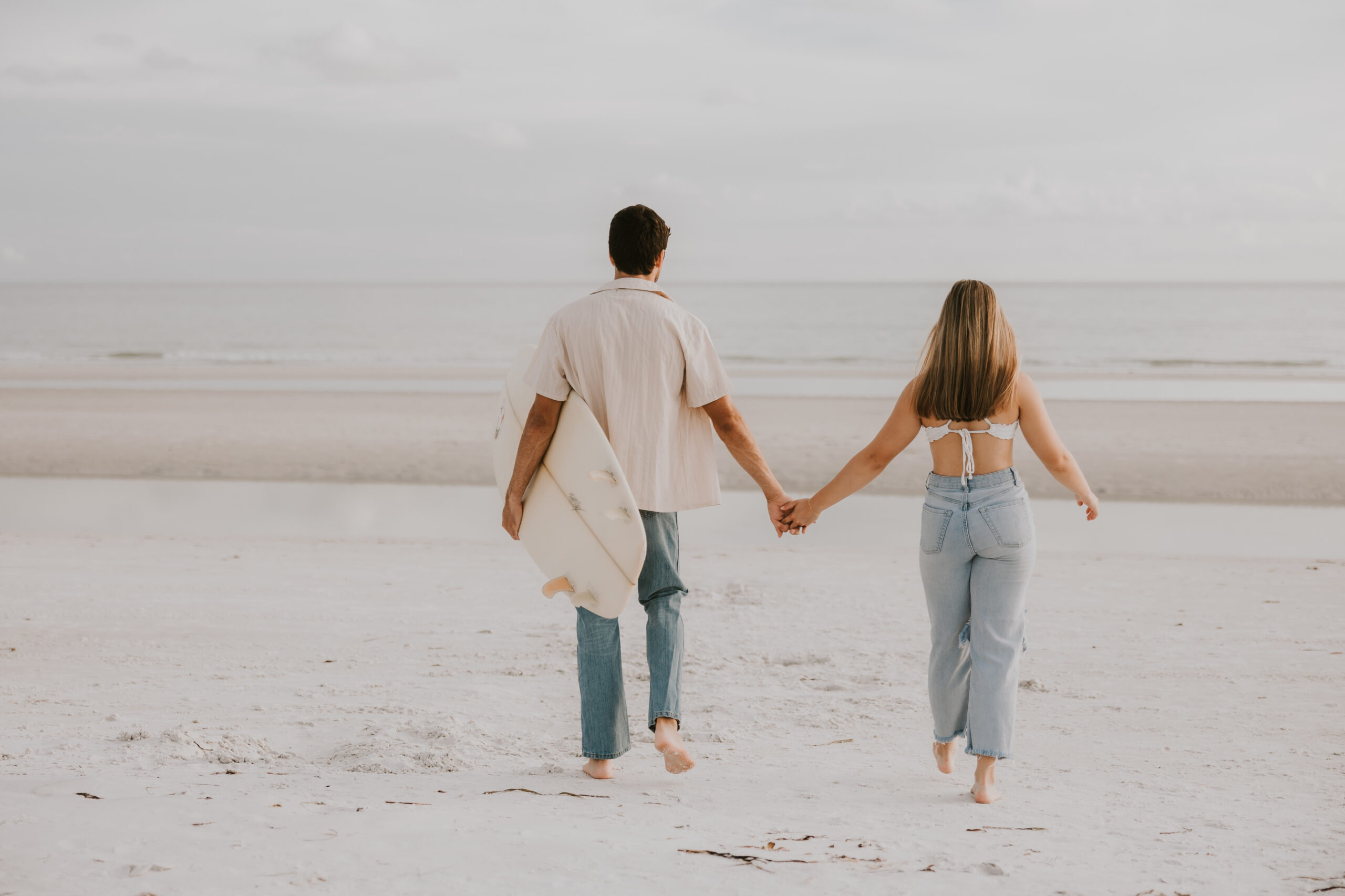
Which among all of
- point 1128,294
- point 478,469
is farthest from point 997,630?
point 1128,294

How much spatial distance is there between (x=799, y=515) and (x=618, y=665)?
34.3 inches

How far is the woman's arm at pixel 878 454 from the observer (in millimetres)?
3201

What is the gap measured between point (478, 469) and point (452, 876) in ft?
31.1

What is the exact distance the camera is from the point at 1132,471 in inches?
455

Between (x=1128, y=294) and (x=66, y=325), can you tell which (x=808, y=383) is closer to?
(x=66, y=325)

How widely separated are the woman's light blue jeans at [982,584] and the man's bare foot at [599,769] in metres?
1.10

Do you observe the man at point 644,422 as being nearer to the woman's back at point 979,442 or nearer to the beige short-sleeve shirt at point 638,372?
the beige short-sleeve shirt at point 638,372

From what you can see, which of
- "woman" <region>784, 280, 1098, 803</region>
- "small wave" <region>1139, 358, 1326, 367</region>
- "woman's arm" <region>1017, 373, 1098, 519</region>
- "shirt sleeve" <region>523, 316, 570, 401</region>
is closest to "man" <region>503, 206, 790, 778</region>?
"shirt sleeve" <region>523, 316, 570, 401</region>

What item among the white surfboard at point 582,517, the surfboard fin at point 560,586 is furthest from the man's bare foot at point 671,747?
the surfboard fin at point 560,586

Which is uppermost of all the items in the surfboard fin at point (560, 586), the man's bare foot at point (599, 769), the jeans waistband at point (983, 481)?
the jeans waistband at point (983, 481)

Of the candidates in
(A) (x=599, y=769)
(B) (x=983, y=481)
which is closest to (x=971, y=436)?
(B) (x=983, y=481)

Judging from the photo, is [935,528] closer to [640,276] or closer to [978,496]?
[978,496]

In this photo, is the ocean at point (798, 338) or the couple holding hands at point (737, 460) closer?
the couple holding hands at point (737, 460)

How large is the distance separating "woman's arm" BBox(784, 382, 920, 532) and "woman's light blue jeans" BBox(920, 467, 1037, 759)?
153 mm
